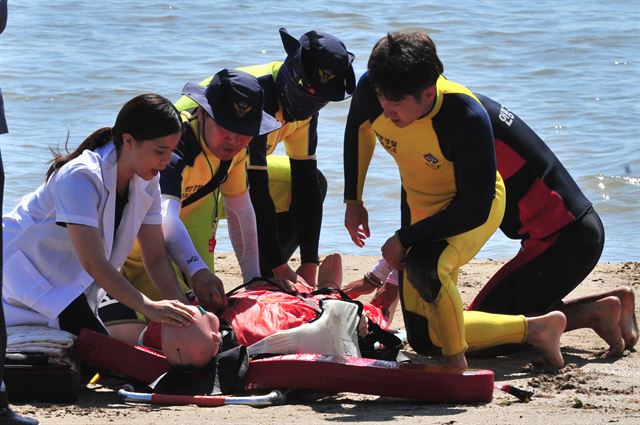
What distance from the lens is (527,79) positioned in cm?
1441

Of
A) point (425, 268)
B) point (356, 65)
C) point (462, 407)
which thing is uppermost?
point (425, 268)

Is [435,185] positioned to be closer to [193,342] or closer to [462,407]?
[462,407]

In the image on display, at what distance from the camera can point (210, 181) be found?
5.83 m

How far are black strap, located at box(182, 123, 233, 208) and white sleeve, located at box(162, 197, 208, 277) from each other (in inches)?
13.0

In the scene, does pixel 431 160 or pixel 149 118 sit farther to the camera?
pixel 431 160

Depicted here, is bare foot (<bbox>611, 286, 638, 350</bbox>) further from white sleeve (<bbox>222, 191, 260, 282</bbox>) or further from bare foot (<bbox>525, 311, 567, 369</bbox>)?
white sleeve (<bbox>222, 191, 260, 282</bbox>)

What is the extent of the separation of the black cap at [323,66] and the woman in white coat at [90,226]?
1237 millimetres

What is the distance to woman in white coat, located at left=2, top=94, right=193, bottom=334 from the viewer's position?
4.83 m

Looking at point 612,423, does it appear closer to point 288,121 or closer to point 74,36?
point 288,121

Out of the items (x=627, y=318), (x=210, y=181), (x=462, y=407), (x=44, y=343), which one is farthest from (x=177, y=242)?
(x=627, y=318)

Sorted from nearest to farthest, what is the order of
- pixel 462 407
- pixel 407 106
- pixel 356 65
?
1. pixel 462 407
2. pixel 407 106
3. pixel 356 65

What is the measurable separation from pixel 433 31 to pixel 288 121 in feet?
36.0

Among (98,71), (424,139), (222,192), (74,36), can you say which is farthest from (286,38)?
(74,36)

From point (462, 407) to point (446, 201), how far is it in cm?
99
